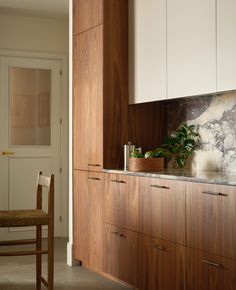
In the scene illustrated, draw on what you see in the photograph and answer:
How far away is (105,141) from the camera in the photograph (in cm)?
420

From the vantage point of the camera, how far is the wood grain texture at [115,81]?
421 cm

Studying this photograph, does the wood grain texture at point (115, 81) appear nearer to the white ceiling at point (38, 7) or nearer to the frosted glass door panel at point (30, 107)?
the white ceiling at point (38, 7)

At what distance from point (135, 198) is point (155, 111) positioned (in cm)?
94

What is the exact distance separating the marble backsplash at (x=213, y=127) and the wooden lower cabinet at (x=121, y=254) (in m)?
0.73

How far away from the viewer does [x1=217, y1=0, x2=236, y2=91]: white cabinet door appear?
311cm

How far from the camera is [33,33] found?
6316mm

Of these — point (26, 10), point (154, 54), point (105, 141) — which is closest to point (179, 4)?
point (154, 54)

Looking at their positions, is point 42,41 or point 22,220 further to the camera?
point 42,41

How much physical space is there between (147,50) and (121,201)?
3.65 feet

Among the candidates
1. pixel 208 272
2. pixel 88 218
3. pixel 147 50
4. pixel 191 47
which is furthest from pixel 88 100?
pixel 208 272

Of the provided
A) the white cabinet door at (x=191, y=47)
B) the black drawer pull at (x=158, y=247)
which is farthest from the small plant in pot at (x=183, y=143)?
the black drawer pull at (x=158, y=247)

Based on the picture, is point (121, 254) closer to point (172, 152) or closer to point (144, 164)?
point (144, 164)

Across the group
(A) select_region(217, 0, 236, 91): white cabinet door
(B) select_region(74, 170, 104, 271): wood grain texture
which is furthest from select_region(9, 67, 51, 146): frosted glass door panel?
(A) select_region(217, 0, 236, 91): white cabinet door

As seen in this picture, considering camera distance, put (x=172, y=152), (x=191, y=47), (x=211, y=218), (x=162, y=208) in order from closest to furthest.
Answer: (x=211, y=218) → (x=162, y=208) → (x=191, y=47) → (x=172, y=152)
